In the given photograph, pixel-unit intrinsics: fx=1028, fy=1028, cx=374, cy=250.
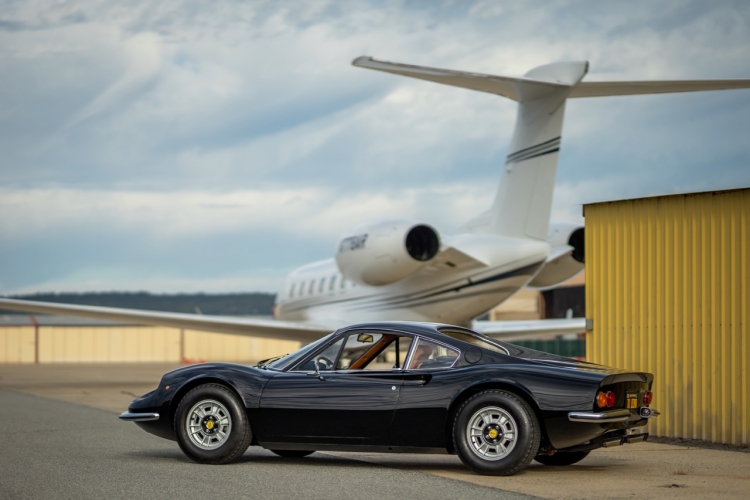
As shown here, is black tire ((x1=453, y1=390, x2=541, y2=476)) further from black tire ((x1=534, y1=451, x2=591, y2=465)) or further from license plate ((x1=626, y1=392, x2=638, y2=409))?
black tire ((x1=534, y1=451, x2=591, y2=465))

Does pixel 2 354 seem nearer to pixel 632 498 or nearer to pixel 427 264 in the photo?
pixel 427 264

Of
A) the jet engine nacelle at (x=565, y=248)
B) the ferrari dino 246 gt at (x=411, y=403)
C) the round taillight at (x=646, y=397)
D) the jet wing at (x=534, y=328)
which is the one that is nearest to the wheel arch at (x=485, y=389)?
the ferrari dino 246 gt at (x=411, y=403)

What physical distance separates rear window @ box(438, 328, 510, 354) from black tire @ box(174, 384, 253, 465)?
1874 mm

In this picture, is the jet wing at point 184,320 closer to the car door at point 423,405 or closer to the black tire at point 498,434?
the car door at point 423,405

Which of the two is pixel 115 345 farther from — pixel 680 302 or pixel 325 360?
pixel 325 360

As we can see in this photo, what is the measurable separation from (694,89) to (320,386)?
11679 mm

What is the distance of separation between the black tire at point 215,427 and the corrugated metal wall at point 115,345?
49.2 metres

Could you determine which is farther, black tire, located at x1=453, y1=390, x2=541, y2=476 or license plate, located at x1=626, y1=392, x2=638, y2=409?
license plate, located at x1=626, y1=392, x2=638, y2=409

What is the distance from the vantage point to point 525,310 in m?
56.1

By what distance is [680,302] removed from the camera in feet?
37.0

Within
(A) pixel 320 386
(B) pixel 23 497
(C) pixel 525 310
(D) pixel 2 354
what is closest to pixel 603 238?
(A) pixel 320 386

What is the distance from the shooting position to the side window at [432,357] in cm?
851

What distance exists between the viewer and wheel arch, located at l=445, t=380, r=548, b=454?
26.1ft

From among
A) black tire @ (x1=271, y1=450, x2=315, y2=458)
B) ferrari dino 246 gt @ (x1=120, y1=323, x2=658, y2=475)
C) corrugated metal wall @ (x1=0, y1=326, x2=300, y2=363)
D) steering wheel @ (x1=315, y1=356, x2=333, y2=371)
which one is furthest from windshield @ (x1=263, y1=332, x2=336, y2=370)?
corrugated metal wall @ (x1=0, y1=326, x2=300, y2=363)
